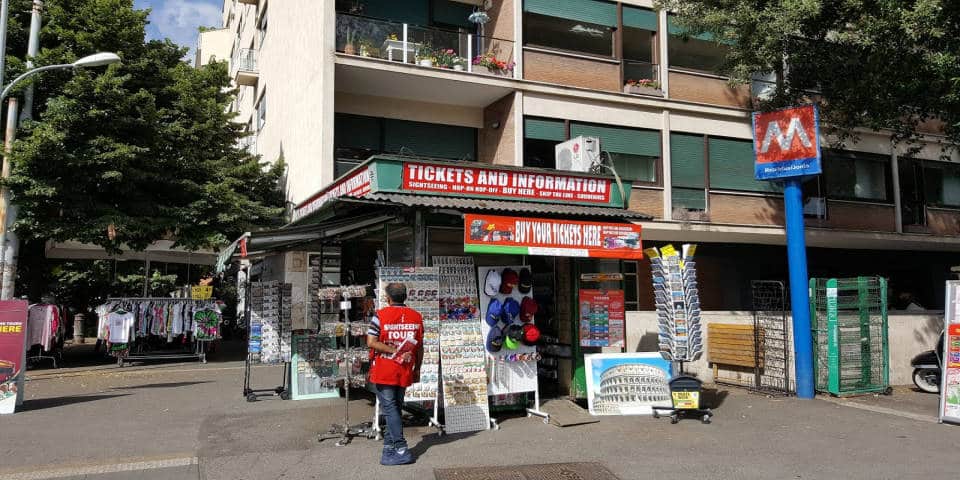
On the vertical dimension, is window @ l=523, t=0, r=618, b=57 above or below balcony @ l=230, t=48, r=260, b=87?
below

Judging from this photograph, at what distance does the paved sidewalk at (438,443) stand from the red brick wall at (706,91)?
10220mm

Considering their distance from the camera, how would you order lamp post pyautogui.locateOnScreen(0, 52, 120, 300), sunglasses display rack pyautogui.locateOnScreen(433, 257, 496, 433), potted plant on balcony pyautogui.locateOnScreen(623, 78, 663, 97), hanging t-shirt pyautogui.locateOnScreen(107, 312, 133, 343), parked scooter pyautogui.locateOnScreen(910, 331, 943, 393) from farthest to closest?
potted plant on balcony pyautogui.locateOnScreen(623, 78, 663, 97)
hanging t-shirt pyautogui.locateOnScreen(107, 312, 133, 343)
lamp post pyautogui.locateOnScreen(0, 52, 120, 300)
parked scooter pyautogui.locateOnScreen(910, 331, 943, 393)
sunglasses display rack pyautogui.locateOnScreen(433, 257, 496, 433)

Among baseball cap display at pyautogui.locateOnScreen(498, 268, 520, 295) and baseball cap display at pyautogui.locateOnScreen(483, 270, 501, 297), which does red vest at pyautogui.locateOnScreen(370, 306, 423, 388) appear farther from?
baseball cap display at pyautogui.locateOnScreen(498, 268, 520, 295)

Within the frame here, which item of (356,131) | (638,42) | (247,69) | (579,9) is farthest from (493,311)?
(247,69)

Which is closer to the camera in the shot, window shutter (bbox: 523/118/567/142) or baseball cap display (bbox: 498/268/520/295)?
baseball cap display (bbox: 498/268/520/295)

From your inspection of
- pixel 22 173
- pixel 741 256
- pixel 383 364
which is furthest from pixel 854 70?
pixel 22 173

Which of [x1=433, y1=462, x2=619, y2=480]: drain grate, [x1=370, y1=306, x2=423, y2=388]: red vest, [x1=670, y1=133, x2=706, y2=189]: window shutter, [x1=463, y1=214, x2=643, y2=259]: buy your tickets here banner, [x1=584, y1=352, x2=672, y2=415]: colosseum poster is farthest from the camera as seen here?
[x1=670, y1=133, x2=706, y2=189]: window shutter

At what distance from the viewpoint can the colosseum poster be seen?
9492 mm

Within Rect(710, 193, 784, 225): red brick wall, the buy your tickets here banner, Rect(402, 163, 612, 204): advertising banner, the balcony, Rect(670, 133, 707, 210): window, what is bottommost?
the buy your tickets here banner

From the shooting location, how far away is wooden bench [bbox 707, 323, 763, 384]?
11.9m

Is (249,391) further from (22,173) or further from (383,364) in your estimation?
(22,173)

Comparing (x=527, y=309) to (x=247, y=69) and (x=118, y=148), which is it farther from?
(x=247, y=69)

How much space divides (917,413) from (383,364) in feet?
26.6

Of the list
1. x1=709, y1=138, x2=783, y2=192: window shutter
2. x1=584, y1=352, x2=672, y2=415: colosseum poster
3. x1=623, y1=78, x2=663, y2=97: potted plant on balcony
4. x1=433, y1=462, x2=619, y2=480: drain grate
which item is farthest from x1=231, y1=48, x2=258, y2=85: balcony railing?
x1=433, y1=462, x2=619, y2=480: drain grate
